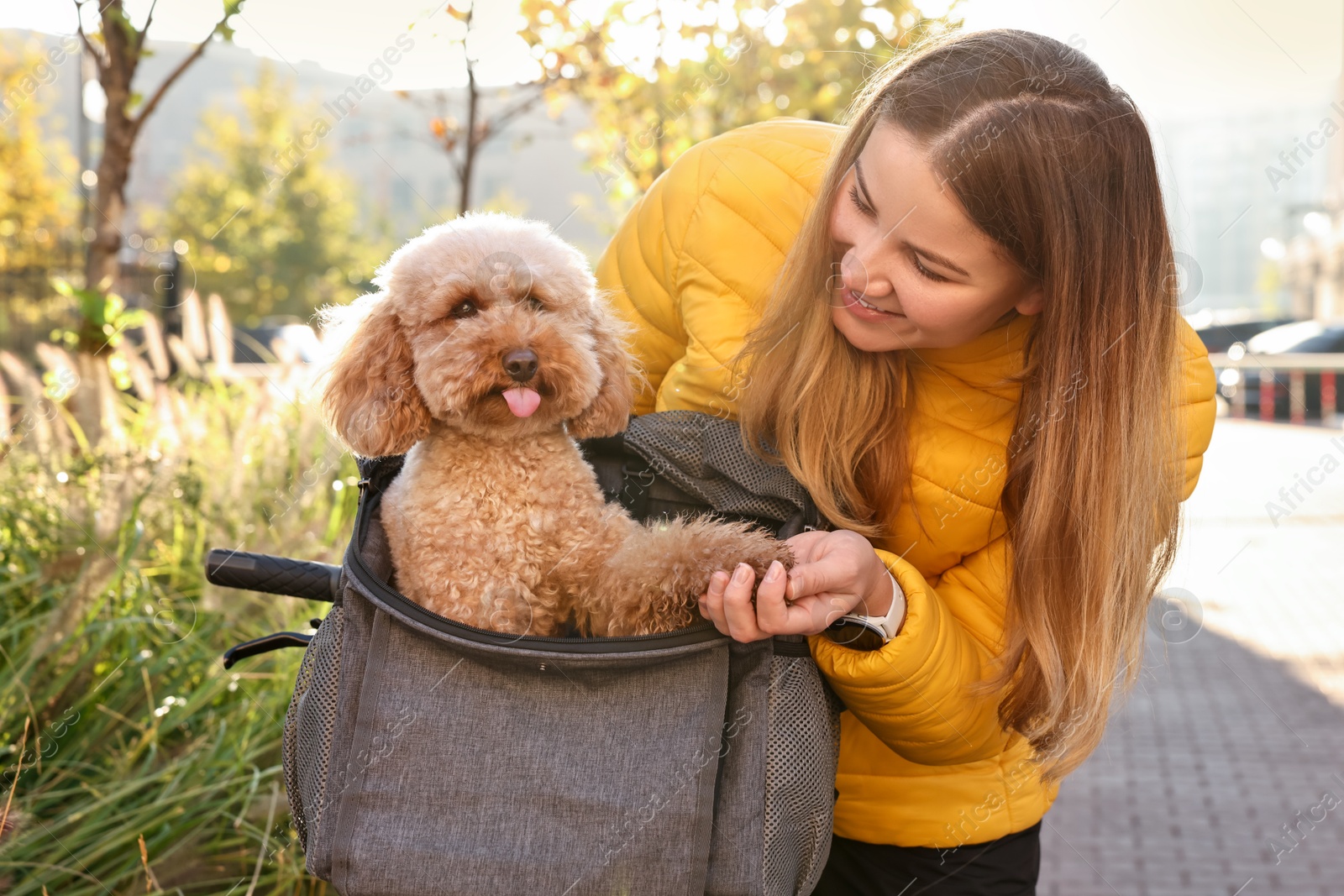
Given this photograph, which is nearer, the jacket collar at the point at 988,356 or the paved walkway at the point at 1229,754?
the jacket collar at the point at 988,356

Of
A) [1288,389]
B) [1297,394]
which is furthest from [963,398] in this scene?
[1297,394]

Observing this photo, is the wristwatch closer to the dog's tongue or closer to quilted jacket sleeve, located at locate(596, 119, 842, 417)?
A: quilted jacket sleeve, located at locate(596, 119, 842, 417)

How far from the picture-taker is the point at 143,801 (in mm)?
2629

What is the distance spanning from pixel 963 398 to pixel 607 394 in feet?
2.17

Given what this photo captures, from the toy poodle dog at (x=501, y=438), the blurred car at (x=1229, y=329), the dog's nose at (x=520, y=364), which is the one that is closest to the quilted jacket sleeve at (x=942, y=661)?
the toy poodle dog at (x=501, y=438)

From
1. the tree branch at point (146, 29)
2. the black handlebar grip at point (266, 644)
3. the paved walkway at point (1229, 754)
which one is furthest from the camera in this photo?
the paved walkway at point (1229, 754)

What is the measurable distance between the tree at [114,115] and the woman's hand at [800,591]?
344 cm

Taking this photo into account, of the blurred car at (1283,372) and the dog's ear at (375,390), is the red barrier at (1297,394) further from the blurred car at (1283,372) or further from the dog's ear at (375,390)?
the dog's ear at (375,390)

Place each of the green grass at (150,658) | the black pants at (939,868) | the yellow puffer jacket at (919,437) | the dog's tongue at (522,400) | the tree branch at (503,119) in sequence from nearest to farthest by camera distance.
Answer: the dog's tongue at (522,400), the yellow puffer jacket at (919,437), the black pants at (939,868), the green grass at (150,658), the tree branch at (503,119)

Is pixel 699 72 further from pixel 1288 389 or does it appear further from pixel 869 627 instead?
pixel 1288 389

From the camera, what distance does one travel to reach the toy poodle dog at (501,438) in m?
1.72

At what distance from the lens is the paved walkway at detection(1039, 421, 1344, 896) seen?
3.98m

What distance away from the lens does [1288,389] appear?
1770 cm

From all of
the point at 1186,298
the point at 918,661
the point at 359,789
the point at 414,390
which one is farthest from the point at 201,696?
the point at 1186,298
